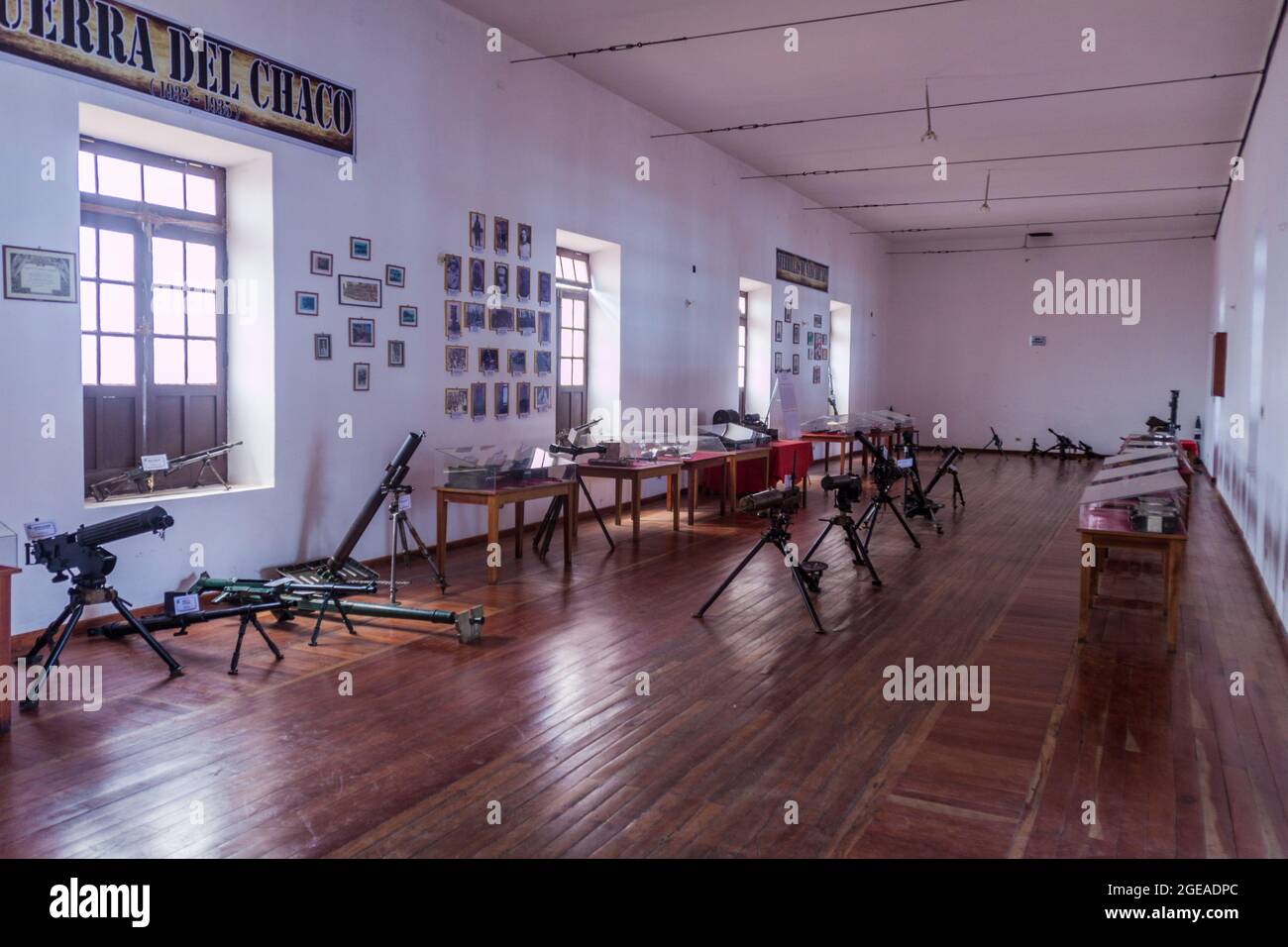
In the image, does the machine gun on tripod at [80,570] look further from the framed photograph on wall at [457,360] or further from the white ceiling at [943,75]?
the white ceiling at [943,75]

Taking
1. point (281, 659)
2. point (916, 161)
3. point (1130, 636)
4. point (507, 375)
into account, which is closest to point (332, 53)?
point (507, 375)

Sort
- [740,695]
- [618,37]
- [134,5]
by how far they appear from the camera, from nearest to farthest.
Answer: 1. [740,695]
2. [134,5]
3. [618,37]

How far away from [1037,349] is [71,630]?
1931 centimetres

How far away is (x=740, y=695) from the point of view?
4.62 m

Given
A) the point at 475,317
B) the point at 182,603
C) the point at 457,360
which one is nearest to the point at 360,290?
the point at 457,360

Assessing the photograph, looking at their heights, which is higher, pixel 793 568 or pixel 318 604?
pixel 793 568

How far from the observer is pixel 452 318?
8.09 meters

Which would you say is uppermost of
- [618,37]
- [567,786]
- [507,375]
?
[618,37]

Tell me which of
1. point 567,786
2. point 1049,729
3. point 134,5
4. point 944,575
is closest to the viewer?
point 567,786

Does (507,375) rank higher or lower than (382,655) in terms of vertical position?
higher

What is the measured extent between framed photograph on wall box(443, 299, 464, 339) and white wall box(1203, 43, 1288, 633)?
5.95m

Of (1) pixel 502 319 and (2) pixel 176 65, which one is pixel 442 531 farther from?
(2) pixel 176 65

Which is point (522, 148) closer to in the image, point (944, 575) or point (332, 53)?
point (332, 53)

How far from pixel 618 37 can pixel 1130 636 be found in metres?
6.34
